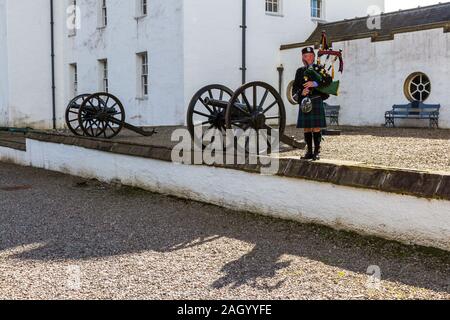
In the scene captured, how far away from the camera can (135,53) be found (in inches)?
788

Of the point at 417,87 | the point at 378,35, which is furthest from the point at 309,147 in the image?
the point at 378,35

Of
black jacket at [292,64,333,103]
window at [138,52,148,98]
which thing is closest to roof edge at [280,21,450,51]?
window at [138,52,148,98]

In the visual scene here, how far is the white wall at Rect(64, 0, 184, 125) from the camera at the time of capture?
1817cm

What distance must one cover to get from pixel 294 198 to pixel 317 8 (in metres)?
17.0

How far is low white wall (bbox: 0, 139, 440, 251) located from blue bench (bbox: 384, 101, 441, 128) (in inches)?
399

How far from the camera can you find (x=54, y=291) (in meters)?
4.52

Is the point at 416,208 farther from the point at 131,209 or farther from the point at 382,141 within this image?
the point at 382,141

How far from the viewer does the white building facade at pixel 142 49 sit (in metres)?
18.1

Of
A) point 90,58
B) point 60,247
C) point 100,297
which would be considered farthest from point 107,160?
point 90,58

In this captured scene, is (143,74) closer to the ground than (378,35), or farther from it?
closer to the ground

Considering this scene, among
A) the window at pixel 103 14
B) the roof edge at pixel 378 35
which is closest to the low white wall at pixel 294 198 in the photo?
the roof edge at pixel 378 35

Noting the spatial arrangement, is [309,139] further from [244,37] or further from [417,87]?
[244,37]

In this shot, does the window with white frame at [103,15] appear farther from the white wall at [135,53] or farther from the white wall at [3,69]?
the white wall at [3,69]

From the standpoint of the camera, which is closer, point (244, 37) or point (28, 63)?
point (244, 37)
